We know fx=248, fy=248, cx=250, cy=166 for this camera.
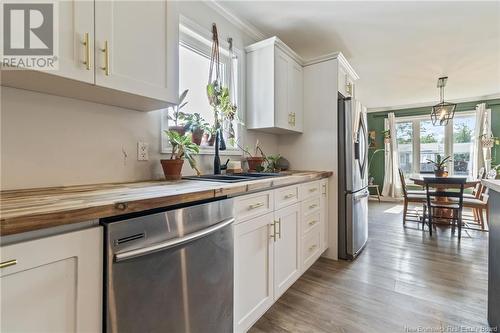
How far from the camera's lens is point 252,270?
1447mm

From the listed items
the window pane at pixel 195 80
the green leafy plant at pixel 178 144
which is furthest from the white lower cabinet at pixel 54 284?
the window pane at pixel 195 80

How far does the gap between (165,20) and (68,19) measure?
1.65ft

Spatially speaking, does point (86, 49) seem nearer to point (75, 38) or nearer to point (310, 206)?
point (75, 38)

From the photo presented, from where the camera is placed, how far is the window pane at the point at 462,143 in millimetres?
5500

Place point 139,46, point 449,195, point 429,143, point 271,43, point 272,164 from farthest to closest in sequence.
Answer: point 429,143 → point 449,195 → point 272,164 → point 271,43 → point 139,46

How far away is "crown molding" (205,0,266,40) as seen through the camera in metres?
2.13

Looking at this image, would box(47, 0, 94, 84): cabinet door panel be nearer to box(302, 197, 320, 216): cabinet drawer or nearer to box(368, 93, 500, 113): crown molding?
box(302, 197, 320, 216): cabinet drawer

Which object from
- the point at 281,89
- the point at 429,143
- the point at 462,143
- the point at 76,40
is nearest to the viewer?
the point at 76,40

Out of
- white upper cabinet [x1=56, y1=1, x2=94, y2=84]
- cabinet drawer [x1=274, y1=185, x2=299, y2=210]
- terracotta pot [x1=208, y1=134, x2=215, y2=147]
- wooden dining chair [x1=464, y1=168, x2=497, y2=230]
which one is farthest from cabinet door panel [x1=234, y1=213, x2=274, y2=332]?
wooden dining chair [x1=464, y1=168, x2=497, y2=230]

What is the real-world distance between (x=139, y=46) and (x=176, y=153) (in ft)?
2.21

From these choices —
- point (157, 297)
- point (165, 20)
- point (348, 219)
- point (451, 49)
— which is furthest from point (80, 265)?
point (451, 49)

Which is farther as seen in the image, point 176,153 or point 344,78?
point 344,78

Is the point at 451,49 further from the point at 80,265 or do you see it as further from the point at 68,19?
the point at 80,265

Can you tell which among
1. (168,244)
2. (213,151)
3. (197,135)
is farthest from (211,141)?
(168,244)
